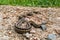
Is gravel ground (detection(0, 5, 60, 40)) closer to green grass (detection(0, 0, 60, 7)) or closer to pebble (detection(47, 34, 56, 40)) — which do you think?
pebble (detection(47, 34, 56, 40))

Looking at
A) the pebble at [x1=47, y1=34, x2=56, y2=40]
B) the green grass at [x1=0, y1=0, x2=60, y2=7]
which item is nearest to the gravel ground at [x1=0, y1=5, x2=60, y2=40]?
the pebble at [x1=47, y1=34, x2=56, y2=40]

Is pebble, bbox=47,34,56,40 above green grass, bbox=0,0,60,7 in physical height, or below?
above

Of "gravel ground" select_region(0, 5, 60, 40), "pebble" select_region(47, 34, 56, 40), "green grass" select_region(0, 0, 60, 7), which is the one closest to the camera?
"pebble" select_region(47, 34, 56, 40)

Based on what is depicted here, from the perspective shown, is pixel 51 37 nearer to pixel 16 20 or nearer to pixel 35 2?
pixel 16 20

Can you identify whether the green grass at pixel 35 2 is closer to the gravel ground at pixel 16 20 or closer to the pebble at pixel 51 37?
the gravel ground at pixel 16 20

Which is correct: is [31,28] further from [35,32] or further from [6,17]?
[6,17]

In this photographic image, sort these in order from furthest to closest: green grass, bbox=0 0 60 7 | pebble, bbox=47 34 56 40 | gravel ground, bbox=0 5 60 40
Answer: green grass, bbox=0 0 60 7 < gravel ground, bbox=0 5 60 40 < pebble, bbox=47 34 56 40

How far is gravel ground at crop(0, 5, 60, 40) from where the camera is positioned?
591 centimetres

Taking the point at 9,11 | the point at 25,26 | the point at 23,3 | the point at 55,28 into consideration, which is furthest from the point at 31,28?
the point at 23,3

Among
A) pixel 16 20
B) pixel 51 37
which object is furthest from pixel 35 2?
pixel 51 37

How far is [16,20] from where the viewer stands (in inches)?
257

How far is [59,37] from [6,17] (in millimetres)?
1505

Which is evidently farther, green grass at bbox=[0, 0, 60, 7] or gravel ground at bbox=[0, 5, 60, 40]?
green grass at bbox=[0, 0, 60, 7]

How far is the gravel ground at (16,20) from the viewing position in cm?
591
